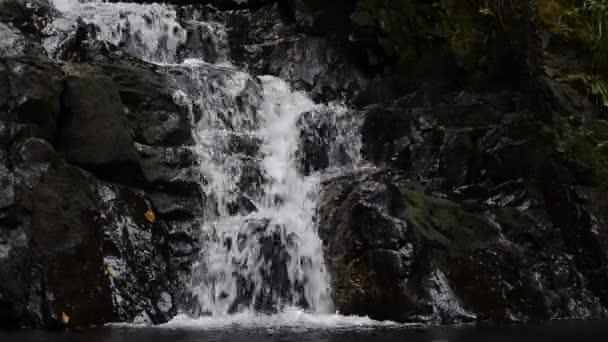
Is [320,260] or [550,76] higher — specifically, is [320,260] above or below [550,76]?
below

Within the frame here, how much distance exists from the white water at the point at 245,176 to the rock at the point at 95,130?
1434 millimetres

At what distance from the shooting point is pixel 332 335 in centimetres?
637

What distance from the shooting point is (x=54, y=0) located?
1493cm

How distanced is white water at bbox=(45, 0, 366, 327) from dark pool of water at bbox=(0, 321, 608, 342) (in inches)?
33.5

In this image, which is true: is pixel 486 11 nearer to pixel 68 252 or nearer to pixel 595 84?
pixel 595 84

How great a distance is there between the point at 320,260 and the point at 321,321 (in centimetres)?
148

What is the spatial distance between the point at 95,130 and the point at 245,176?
2.49 m

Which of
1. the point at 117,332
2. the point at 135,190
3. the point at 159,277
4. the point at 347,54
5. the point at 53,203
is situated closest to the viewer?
the point at 117,332

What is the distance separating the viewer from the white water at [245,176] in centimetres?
881

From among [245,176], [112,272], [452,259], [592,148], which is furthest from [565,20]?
[112,272]

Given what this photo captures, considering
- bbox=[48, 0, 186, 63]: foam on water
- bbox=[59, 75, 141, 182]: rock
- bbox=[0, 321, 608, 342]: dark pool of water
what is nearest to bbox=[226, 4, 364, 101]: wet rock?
bbox=[48, 0, 186, 63]: foam on water

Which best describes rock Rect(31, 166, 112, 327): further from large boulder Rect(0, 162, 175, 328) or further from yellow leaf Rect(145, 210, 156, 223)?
yellow leaf Rect(145, 210, 156, 223)

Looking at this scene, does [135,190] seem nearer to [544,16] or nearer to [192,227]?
[192,227]

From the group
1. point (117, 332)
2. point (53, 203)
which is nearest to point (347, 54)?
point (53, 203)
